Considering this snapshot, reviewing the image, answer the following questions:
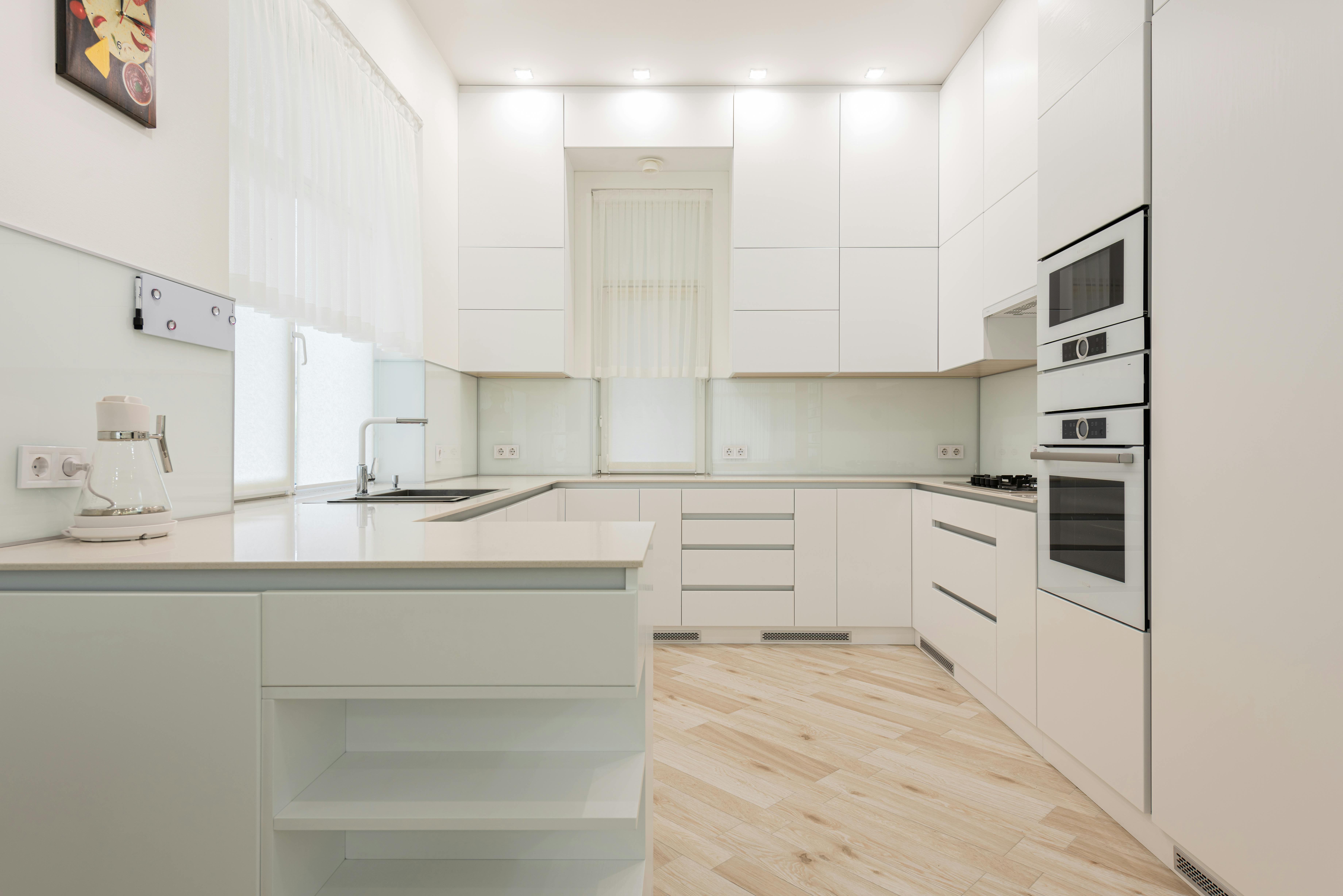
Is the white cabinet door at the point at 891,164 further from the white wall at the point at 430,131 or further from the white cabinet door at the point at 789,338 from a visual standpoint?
the white wall at the point at 430,131

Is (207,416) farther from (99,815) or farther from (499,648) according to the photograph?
(499,648)

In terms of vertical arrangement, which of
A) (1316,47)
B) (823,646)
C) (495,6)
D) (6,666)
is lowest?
(823,646)

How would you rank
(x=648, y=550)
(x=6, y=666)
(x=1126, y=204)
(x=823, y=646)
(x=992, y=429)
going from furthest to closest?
1. (x=992, y=429)
2. (x=823, y=646)
3. (x=1126, y=204)
4. (x=648, y=550)
5. (x=6, y=666)

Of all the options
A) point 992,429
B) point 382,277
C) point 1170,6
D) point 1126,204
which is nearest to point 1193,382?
point 1126,204

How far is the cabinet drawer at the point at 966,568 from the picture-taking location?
2.51 m

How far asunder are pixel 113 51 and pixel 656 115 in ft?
8.18

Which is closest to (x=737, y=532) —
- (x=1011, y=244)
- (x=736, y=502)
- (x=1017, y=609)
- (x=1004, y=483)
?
(x=736, y=502)

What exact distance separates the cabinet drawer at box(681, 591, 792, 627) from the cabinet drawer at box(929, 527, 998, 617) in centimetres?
75

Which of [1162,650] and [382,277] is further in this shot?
[382,277]

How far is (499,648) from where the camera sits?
1.03 metres

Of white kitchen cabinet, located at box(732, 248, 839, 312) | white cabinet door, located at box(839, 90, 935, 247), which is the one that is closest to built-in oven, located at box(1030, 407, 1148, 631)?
white kitchen cabinet, located at box(732, 248, 839, 312)

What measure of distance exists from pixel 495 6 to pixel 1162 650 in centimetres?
330

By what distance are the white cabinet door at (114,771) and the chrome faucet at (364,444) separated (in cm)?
146

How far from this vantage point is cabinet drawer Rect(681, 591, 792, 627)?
335 cm
